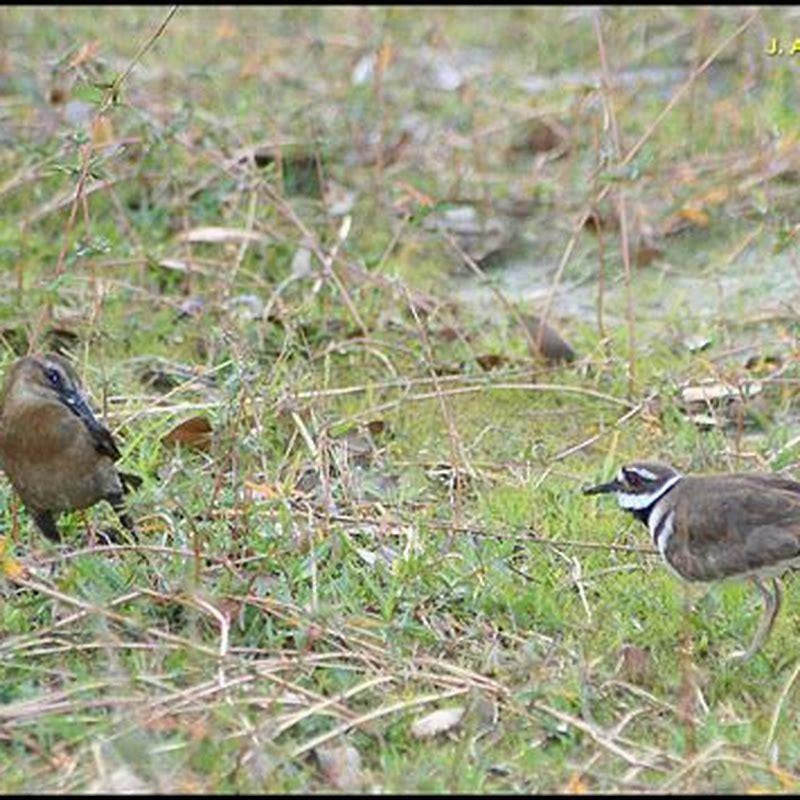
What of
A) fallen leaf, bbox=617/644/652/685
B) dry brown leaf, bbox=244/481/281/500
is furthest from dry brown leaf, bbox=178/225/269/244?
fallen leaf, bbox=617/644/652/685

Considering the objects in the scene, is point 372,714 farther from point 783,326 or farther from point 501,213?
point 501,213

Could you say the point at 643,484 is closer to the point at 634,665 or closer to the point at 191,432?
the point at 634,665

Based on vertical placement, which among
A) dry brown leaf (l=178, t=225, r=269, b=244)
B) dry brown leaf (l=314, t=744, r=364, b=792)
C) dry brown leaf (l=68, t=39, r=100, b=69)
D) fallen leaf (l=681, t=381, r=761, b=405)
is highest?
dry brown leaf (l=68, t=39, r=100, b=69)

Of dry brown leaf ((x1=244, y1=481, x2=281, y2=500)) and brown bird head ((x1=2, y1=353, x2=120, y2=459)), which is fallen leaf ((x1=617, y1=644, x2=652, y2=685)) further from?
brown bird head ((x1=2, y1=353, x2=120, y2=459))

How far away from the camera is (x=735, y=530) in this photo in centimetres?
628

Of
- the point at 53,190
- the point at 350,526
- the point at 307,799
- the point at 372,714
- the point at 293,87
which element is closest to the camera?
the point at 307,799

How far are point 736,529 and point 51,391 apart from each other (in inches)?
86.8

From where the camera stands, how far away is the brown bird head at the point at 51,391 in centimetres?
686

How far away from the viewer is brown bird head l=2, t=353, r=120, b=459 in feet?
22.5

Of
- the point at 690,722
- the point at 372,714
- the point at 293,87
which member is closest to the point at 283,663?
the point at 372,714

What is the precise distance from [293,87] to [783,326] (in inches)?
151

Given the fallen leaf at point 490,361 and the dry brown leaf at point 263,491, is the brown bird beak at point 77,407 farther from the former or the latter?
the fallen leaf at point 490,361

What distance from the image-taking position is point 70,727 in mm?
5645

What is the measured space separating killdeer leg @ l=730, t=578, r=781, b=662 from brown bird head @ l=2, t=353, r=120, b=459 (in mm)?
2079
